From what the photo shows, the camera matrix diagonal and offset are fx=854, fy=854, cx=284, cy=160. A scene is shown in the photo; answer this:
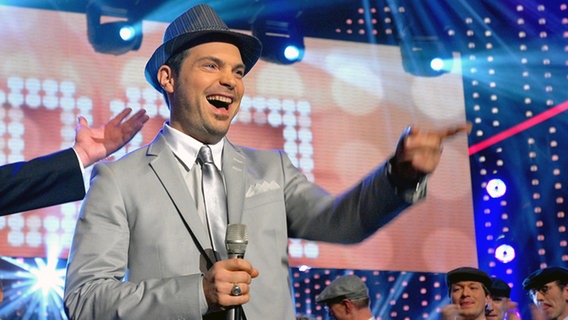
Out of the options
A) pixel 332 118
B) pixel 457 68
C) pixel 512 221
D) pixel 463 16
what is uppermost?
pixel 463 16

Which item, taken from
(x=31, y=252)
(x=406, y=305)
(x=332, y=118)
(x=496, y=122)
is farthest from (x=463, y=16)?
(x=31, y=252)

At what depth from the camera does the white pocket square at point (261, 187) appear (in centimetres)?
196

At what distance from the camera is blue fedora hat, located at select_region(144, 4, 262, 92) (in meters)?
2.07

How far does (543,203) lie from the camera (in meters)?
6.21

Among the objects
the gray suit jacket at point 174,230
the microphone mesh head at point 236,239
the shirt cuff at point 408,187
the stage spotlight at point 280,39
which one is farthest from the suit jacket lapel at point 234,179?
the stage spotlight at point 280,39

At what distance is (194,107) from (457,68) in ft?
14.6

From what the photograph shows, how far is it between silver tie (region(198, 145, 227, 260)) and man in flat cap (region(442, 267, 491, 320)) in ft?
9.83

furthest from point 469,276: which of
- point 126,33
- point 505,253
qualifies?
point 126,33

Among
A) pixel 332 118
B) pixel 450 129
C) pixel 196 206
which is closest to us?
pixel 450 129

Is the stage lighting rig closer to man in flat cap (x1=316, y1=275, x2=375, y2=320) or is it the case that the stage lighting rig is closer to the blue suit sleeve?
man in flat cap (x1=316, y1=275, x2=375, y2=320)

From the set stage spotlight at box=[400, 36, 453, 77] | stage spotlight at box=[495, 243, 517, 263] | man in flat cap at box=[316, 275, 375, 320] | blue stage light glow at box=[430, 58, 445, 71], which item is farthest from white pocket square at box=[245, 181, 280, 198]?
stage spotlight at box=[495, 243, 517, 263]

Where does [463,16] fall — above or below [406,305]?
above

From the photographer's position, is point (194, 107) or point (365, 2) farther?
point (365, 2)

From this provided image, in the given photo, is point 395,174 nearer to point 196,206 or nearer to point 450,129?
point 450,129
